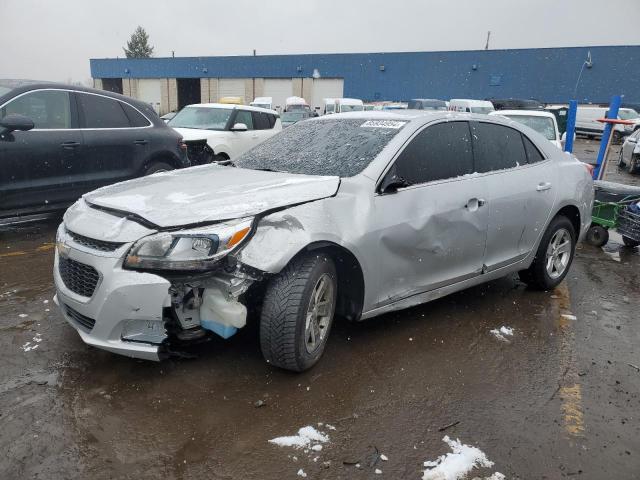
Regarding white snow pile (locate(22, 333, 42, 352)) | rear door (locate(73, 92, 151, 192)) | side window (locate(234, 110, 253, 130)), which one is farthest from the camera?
→ side window (locate(234, 110, 253, 130))

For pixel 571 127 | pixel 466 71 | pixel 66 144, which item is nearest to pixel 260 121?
pixel 66 144

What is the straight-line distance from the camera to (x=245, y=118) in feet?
33.9

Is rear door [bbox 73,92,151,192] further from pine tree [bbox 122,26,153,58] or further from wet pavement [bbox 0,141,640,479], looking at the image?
pine tree [bbox 122,26,153,58]

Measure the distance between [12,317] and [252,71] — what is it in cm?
4263

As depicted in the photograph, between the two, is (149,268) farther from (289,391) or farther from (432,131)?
(432,131)

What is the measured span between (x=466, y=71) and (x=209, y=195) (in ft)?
124

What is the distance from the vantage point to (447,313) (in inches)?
170

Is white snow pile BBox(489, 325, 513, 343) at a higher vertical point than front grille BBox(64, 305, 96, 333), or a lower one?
lower

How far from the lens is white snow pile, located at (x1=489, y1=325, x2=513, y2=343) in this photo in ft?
12.8

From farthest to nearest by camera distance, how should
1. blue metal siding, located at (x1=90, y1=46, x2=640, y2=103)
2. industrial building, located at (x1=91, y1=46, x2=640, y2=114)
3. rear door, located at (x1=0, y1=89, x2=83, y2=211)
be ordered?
industrial building, located at (x1=91, y1=46, x2=640, y2=114) → blue metal siding, located at (x1=90, y1=46, x2=640, y2=103) → rear door, located at (x1=0, y1=89, x2=83, y2=211)

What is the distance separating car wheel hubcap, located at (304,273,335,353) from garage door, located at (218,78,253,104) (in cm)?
4295

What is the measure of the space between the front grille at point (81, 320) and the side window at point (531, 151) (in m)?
3.75

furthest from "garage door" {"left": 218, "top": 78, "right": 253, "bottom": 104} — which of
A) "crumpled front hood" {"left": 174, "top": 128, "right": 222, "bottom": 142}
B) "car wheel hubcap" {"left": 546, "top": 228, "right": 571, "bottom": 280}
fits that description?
"car wheel hubcap" {"left": 546, "top": 228, "right": 571, "bottom": 280}

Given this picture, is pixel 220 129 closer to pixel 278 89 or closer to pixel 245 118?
pixel 245 118
